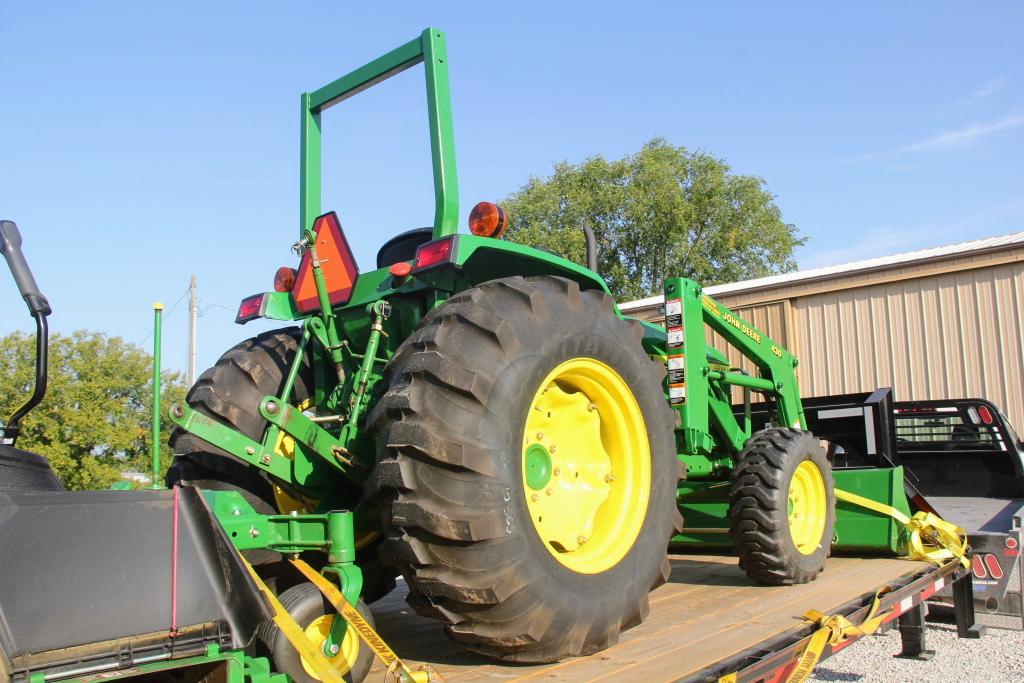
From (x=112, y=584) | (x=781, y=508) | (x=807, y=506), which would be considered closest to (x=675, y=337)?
(x=781, y=508)

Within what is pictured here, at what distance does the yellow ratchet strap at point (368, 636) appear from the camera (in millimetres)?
2324

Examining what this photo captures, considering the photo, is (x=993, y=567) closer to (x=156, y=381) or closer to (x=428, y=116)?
(x=428, y=116)

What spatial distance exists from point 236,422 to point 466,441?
4.95ft

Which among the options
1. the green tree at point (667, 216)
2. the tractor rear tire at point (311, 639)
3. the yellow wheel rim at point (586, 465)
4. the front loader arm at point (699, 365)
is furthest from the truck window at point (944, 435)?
the green tree at point (667, 216)

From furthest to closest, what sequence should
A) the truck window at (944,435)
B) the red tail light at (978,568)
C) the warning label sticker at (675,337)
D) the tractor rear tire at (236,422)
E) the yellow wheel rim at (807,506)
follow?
the truck window at (944,435) < the red tail light at (978,568) < the yellow wheel rim at (807,506) < the warning label sticker at (675,337) < the tractor rear tire at (236,422)

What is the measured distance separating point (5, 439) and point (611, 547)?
2096 mm

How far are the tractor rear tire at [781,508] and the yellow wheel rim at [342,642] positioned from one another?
2.52 meters

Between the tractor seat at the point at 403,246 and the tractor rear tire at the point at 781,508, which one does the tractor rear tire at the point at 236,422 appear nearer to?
the tractor seat at the point at 403,246

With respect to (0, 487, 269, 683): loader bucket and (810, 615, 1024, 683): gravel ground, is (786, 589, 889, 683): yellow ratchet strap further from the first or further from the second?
(0, 487, 269, 683): loader bucket

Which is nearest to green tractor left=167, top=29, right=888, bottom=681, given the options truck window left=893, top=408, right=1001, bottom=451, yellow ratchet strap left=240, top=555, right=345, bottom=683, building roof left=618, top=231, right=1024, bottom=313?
yellow ratchet strap left=240, top=555, right=345, bottom=683

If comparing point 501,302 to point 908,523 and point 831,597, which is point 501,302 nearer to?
point 831,597

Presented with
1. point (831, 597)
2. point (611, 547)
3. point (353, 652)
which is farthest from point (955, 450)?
point (353, 652)

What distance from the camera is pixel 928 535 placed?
524 centimetres

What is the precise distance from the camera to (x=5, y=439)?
8.11ft
